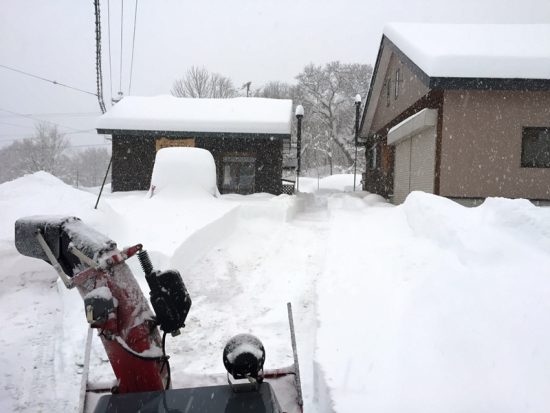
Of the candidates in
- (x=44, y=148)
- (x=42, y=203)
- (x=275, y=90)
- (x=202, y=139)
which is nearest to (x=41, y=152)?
(x=44, y=148)

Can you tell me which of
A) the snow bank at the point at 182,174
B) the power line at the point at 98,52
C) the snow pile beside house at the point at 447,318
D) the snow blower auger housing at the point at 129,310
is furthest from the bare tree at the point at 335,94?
the snow blower auger housing at the point at 129,310

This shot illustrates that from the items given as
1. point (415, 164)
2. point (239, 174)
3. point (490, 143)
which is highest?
point (490, 143)

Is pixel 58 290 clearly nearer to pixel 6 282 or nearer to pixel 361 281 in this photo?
pixel 6 282

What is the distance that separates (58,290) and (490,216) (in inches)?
217

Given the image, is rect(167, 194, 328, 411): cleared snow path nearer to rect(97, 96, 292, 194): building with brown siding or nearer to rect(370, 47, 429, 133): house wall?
rect(370, 47, 429, 133): house wall

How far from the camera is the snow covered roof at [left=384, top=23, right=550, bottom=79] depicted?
33.1ft

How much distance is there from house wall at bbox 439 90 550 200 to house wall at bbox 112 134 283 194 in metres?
8.27

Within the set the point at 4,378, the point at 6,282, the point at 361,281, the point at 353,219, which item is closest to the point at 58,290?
the point at 6,282

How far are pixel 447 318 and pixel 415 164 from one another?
10.4m

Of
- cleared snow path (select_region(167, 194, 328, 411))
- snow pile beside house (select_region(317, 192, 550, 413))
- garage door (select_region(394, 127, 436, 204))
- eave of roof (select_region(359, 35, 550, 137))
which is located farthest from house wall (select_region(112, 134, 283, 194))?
snow pile beside house (select_region(317, 192, 550, 413))

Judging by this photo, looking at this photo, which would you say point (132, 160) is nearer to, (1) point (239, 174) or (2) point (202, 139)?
(2) point (202, 139)

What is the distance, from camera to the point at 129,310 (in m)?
2.03

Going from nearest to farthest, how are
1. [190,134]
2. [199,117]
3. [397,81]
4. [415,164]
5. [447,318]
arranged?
1. [447,318]
2. [415,164]
3. [397,81]
4. [190,134]
5. [199,117]

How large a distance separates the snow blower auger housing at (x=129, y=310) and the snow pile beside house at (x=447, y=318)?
1.30 metres
